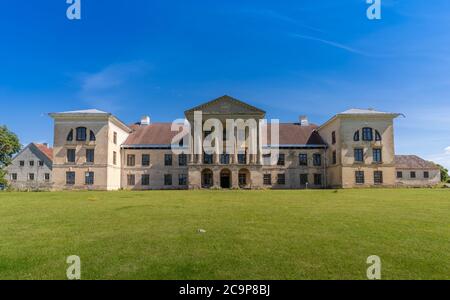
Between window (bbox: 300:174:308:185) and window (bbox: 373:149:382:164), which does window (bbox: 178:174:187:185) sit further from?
window (bbox: 373:149:382:164)

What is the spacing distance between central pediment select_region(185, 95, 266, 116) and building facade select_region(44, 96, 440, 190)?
153mm

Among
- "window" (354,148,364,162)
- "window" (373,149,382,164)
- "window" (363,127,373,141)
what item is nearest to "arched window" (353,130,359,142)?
"window" (363,127,373,141)

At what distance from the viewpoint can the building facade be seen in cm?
4259

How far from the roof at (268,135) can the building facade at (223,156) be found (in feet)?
0.60

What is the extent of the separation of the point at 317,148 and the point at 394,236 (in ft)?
134

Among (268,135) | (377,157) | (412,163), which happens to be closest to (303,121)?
(268,135)

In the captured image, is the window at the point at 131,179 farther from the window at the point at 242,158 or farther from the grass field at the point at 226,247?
the grass field at the point at 226,247

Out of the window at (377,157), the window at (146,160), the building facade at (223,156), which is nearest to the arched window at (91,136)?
the building facade at (223,156)

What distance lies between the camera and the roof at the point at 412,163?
214 feet

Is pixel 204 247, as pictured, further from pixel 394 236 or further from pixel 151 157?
pixel 151 157

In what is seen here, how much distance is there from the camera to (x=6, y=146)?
45688 mm

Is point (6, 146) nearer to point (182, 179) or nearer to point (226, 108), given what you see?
point (182, 179)

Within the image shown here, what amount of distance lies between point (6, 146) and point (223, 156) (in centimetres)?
3492
